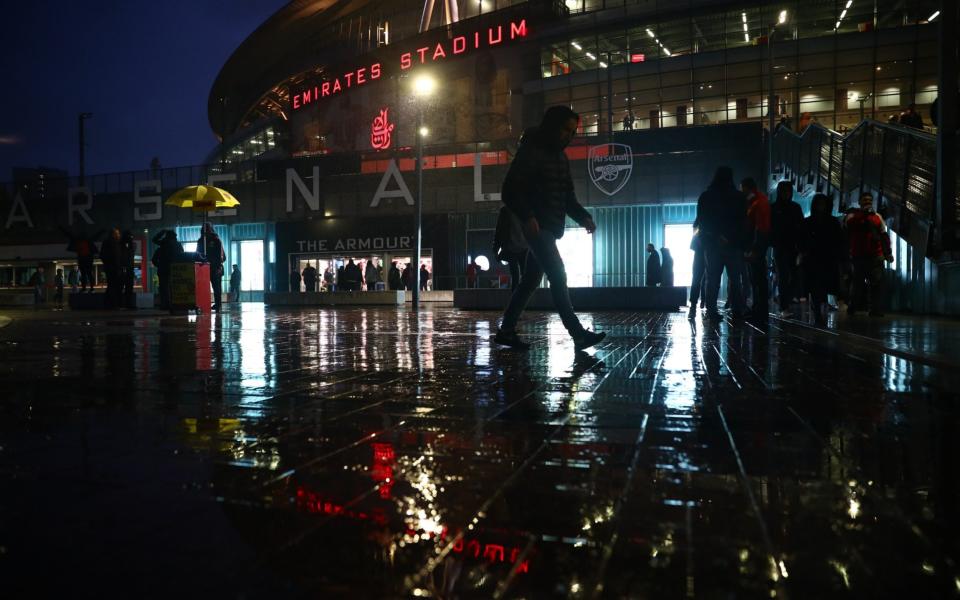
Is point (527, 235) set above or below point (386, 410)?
above

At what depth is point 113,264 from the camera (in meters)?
19.2

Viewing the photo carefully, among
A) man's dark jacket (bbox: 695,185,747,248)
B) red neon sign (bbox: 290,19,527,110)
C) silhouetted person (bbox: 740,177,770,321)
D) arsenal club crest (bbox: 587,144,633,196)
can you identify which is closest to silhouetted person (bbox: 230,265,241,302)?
red neon sign (bbox: 290,19,527,110)

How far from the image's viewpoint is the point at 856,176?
46.4ft

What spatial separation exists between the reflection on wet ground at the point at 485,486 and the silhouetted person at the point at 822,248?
598 cm

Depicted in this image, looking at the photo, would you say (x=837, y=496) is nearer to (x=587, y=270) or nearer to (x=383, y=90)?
(x=587, y=270)

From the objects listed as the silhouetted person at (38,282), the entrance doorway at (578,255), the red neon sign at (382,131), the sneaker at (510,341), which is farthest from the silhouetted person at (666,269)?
the silhouetted person at (38,282)

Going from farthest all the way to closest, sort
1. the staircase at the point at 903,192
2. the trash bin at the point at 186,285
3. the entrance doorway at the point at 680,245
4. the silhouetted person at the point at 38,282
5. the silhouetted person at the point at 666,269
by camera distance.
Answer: the silhouetted person at the point at 38,282 < the entrance doorway at the point at 680,245 < the silhouetted person at the point at 666,269 < the trash bin at the point at 186,285 < the staircase at the point at 903,192

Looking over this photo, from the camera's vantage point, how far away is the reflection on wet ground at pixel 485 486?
1485 millimetres

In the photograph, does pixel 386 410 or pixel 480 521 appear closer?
pixel 480 521

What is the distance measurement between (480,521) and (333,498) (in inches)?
18.1

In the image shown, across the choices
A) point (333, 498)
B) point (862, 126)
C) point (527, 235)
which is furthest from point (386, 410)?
point (862, 126)

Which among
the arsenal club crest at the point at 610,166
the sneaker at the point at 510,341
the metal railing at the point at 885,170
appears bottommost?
the sneaker at the point at 510,341

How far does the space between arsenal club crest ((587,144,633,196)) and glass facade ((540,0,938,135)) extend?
4236 millimetres

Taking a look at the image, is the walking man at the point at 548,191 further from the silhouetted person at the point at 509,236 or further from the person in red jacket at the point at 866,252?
the person in red jacket at the point at 866,252
